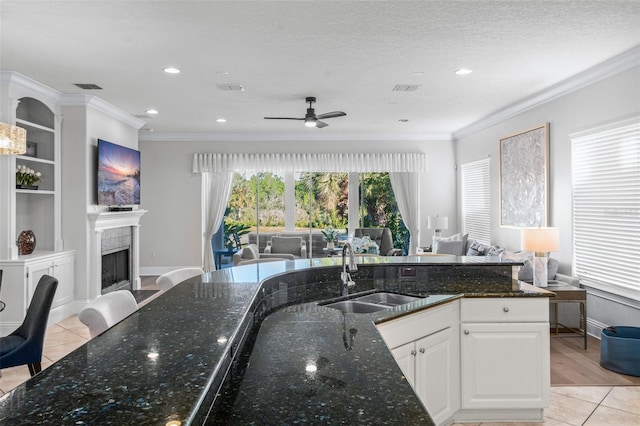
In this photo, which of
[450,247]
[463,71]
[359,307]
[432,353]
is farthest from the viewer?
[450,247]

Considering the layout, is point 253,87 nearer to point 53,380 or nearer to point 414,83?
point 414,83

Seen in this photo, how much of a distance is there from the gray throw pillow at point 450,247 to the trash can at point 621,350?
3384 millimetres

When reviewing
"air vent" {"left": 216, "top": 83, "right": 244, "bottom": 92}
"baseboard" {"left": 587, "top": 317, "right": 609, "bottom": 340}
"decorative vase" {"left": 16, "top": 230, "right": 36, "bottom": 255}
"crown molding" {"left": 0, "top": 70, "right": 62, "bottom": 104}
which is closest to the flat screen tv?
"crown molding" {"left": 0, "top": 70, "right": 62, "bottom": 104}

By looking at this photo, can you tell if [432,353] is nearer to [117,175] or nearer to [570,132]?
[570,132]

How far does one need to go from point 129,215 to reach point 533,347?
5.87m

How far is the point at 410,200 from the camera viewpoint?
8562 mm

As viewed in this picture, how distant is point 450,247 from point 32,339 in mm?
5814

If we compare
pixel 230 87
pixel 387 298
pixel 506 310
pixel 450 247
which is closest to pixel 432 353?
pixel 387 298

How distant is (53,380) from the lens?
1.01 meters

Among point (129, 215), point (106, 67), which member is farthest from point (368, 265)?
point (129, 215)

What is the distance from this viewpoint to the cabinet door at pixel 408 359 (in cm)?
213

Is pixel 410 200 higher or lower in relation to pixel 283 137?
lower

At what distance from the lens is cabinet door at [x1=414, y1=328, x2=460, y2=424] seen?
90.0 inches

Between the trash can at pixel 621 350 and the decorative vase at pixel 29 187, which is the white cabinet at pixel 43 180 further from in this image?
the trash can at pixel 621 350
